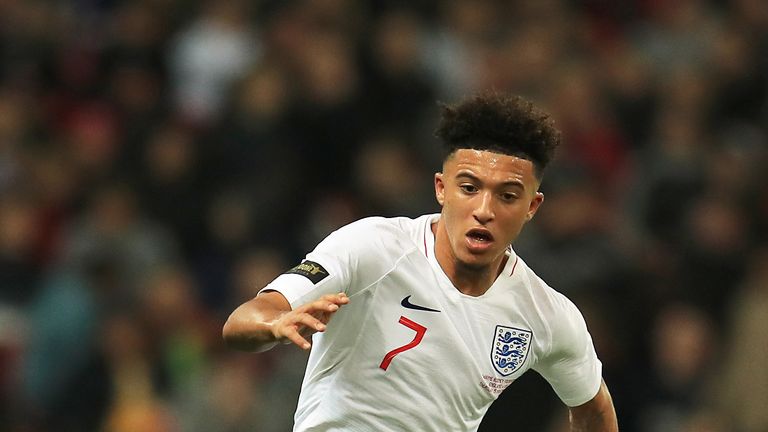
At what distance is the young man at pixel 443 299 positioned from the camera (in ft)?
14.8

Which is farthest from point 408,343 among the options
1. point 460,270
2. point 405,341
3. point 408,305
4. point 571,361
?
point 571,361

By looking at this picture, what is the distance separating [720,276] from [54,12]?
18.1 feet

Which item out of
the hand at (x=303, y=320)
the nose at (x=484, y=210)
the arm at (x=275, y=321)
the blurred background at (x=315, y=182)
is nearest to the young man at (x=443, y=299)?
the nose at (x=484, y=210)

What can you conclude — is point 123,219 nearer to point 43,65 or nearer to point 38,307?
point 38,307

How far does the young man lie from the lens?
450cm

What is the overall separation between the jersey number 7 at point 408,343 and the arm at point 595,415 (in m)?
0.88

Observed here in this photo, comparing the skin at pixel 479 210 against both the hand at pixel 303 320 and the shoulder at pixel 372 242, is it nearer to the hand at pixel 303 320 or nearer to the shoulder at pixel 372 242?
the shoulder at pixel 372 242

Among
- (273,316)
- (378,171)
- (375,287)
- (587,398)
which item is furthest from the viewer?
(378,171)

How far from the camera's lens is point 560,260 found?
→ 8.54 meters

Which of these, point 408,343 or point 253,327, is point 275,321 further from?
point 408,343

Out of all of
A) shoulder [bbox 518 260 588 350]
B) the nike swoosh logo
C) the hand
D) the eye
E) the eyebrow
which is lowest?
the hand

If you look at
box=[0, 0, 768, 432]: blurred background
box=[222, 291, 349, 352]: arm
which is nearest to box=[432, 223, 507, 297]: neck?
box=[222, 291, 349, 352]: arm

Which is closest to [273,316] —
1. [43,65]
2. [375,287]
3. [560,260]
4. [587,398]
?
[375,287]

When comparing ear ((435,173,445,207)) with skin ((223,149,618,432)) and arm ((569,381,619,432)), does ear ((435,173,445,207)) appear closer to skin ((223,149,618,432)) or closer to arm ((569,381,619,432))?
skin ((223,149,618,432))
